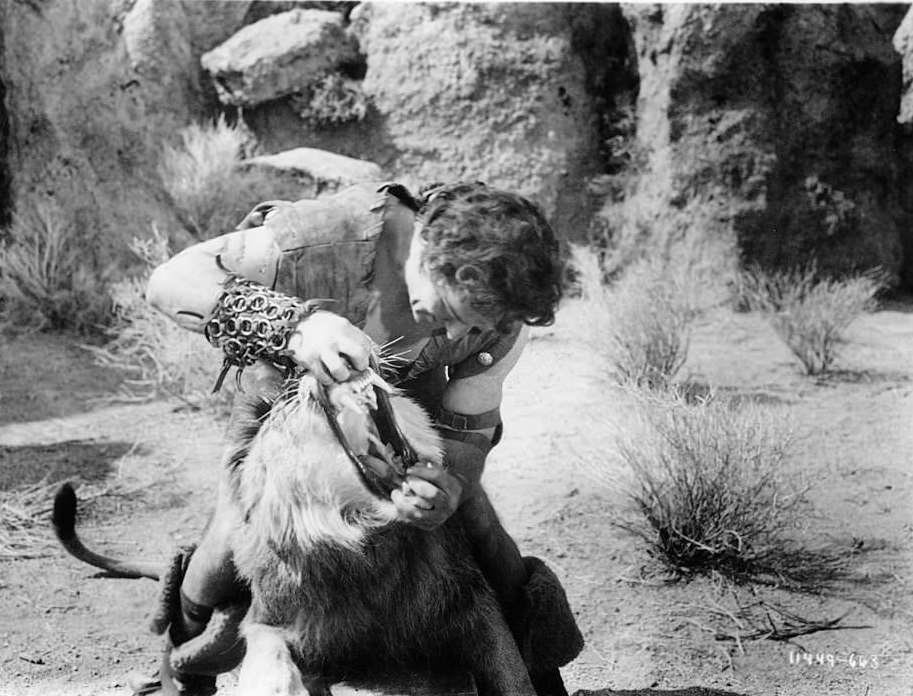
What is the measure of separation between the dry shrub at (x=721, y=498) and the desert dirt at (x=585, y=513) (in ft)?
0.23

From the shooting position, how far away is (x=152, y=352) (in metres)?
3.64

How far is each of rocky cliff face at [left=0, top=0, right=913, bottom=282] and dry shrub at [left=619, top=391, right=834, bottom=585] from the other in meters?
1.86

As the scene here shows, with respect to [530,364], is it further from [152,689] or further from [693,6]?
[693,6]

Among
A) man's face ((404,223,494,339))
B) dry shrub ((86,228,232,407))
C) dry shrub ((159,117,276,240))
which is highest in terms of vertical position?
man's face ((404,223,494,339))

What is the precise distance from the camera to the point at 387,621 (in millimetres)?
1628

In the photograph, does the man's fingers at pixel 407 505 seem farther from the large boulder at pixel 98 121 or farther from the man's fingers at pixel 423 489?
the large boulder at pixel 98 121

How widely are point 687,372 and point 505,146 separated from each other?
123cm

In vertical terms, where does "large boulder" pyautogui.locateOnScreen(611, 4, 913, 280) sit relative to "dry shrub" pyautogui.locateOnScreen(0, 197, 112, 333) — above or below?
above

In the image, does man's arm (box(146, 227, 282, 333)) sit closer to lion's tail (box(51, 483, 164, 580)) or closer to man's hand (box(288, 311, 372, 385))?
man's hand (box(288, 311, 372, 385))

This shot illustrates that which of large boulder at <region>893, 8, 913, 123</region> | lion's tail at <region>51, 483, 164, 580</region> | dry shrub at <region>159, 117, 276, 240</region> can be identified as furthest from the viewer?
large boulder at <region>893, 8, 913, 123</region>

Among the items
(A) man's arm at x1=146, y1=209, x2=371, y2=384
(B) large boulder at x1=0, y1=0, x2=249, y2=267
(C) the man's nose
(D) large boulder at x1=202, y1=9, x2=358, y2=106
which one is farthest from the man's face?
(D) large boulder at x1=202, y1=9, x2=358, y2=106

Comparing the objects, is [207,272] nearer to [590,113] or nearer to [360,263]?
[360,263]

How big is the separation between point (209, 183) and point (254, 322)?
2675mm

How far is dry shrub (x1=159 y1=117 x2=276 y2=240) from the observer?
3934 mm
